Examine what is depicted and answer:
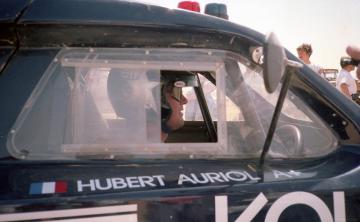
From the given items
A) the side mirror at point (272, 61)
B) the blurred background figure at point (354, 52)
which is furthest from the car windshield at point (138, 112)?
the blurred background figure at point (354, 52)

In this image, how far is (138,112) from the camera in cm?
160

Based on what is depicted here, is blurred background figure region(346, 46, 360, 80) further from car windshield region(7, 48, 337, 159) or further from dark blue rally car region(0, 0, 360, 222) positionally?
car windshield region(7, 48, 337, 159)

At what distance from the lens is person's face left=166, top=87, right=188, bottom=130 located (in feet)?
6.81

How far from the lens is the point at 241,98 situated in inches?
66.5

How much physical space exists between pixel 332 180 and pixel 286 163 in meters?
0.20

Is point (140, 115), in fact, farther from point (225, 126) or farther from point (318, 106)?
point (318, 106)

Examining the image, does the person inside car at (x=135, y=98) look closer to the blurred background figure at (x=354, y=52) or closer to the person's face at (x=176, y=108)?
the person's face at (x=176, y=108)

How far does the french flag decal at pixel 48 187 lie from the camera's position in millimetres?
1313

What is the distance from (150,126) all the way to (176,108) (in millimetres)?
647

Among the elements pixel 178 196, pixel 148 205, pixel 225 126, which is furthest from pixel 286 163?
pixel 148 205

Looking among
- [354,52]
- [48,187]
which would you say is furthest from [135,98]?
[354,52]

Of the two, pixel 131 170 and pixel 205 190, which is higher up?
pixel 131 170

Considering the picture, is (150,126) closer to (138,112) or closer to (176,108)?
(138,112)

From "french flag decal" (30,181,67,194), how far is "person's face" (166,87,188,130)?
0.76 m
